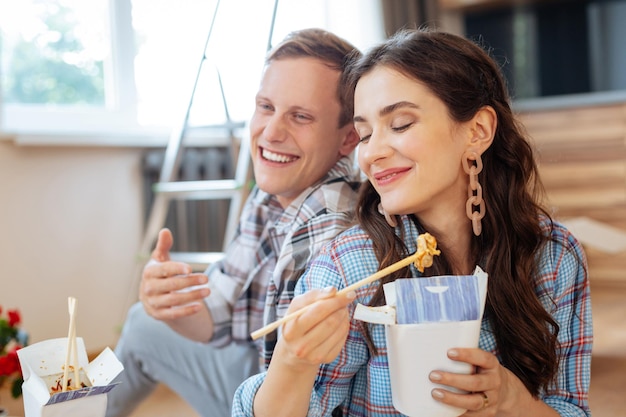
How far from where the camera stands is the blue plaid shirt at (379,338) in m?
1.06

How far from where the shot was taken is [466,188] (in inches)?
46.7

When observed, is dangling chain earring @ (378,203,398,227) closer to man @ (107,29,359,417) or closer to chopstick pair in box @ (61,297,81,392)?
man @ (107,29,359,417)

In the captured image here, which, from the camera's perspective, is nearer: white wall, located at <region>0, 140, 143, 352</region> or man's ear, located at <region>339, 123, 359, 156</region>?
man's ear, located at <region>339, 123, 359, 156</region>

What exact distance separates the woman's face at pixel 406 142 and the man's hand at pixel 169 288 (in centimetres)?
45

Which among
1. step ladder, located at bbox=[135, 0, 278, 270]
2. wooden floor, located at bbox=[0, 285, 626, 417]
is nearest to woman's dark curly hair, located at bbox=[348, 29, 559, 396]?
wooden floor, located at bbox=[0, 285, 626, 417]

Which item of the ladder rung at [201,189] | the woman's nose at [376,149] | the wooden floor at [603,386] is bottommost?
the wooden floor at [603,386]

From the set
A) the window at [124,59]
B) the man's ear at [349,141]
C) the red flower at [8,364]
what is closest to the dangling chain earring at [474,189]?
the man's ear at [349,141]

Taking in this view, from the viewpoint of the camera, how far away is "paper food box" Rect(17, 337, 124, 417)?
2.86 ft

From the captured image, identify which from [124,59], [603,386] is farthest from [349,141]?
[124,59]

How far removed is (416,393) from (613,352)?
8.76ft

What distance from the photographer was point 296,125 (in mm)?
1447

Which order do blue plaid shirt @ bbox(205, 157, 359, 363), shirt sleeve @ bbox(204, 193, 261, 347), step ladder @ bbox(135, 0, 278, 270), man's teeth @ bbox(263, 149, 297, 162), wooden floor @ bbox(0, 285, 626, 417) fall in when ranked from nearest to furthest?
blue plaid shirt @ bbox(205, 157, 359, 363) → man's teeth @ bbox(263, 149, 297, 162) → shirt sleeve @ bbox(204, 193, 261, 347) → wooden floor @ bbox(0, 285, 626, 417) → step ladder @ bbox(135, 0, 278, 270)

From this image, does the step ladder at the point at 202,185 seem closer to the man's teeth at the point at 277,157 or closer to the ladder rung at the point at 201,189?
the ladder rung at the point at 201,189

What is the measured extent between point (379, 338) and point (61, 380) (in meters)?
0.45
